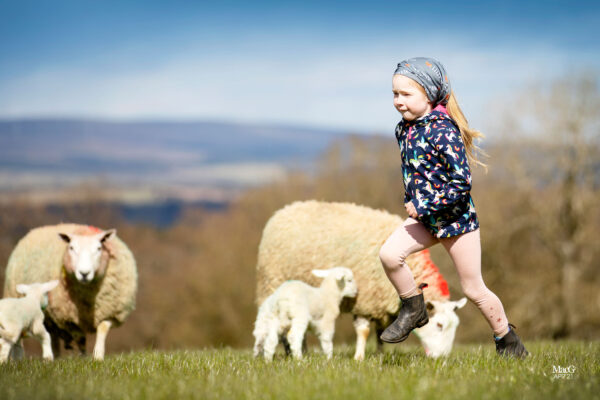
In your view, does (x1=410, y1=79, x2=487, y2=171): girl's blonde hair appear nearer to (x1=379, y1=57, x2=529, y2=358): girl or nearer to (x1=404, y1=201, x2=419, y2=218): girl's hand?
(x1=379, y1=57, x2=529, y2=358): girl

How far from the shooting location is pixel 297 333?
6.22m

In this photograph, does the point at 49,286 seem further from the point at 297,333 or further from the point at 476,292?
the point at 476,292

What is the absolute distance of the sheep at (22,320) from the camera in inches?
243

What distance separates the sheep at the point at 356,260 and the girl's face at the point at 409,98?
7.67 ft

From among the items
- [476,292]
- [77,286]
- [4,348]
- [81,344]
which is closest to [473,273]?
[476,292]

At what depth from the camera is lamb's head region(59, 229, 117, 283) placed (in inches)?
274

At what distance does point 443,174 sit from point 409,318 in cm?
131

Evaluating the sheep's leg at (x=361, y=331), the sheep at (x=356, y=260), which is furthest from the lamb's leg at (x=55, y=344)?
the sheep's leg at (x=361, y=331)

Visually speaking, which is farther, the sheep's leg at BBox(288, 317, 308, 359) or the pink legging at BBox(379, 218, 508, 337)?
the sheep's leg at BBox(288, 317, 308, 359)

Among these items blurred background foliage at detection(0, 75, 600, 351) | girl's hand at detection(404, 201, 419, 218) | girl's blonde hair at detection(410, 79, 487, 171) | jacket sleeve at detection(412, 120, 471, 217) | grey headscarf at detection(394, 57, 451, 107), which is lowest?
blurred background foliage at detection(0, 75, 600, 351)

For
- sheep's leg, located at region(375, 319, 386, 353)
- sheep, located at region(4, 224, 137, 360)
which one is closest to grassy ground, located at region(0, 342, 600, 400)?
sheep, located at region(4, 224, 137, 360)

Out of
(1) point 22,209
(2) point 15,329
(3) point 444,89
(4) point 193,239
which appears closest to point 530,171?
(3) point 444,89

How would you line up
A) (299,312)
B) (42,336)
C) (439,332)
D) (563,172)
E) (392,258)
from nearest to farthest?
1. (392,258)
2. (299,312)
3. (42,336)
4. (439,332)
5. (563,172)

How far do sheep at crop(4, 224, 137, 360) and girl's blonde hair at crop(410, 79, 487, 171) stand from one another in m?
4.06
